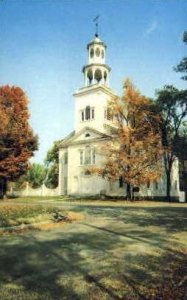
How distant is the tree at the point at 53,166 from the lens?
71.7 m

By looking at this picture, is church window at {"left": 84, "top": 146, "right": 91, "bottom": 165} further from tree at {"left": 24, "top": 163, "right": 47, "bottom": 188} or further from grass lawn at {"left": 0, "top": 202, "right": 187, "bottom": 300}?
grass lawn at {"left": 0, "top": 202, "right": 187, "bottom": 300}

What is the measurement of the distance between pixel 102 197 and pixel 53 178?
29.0 meters

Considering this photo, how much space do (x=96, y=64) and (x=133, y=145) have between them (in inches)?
684

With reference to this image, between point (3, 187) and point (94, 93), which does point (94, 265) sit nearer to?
point (3, 187)

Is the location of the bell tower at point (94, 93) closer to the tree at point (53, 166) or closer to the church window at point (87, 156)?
the church window at point (87, 156)

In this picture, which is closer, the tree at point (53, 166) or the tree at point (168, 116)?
the tree at point (168, 116)

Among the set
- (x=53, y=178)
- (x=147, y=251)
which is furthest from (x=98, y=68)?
(x=147, y=251)

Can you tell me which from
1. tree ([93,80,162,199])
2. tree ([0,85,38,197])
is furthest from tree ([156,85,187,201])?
tree ([0,85,38,197])

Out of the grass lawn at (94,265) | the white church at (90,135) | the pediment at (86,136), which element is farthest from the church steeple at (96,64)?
the grass lawn at (94,265)

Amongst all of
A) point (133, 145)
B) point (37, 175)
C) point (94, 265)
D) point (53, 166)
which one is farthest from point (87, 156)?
point (94, 265)

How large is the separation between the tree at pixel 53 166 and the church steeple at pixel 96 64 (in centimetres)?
2311

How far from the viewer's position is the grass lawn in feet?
19.9

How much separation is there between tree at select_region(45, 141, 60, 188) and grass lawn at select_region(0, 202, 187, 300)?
59.0 meters

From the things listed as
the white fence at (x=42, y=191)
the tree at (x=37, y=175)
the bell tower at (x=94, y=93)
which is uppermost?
the bell tower at (x=94, y=93)
